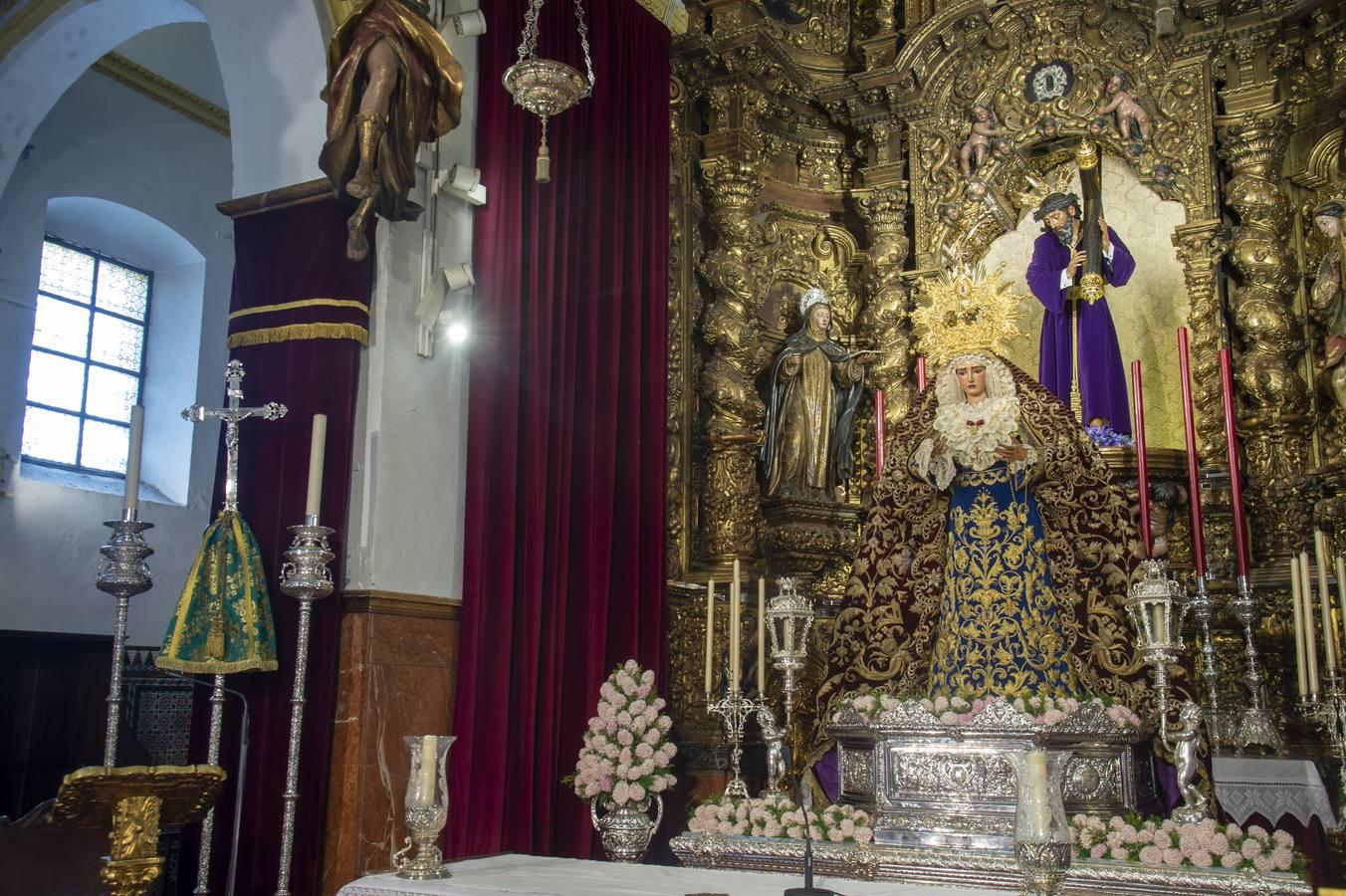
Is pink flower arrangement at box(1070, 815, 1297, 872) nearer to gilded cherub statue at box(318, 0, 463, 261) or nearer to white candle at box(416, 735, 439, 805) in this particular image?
white candle at box(416, 735, 439, 805)

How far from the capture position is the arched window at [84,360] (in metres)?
9.10

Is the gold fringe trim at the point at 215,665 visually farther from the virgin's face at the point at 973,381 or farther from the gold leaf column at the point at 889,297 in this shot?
the gold leaf column at the point at 889,297

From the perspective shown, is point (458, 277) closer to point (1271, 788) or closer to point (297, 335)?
point (297, 335)

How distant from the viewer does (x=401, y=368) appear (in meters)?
6.13

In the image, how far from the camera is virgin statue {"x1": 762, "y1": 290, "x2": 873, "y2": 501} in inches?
357

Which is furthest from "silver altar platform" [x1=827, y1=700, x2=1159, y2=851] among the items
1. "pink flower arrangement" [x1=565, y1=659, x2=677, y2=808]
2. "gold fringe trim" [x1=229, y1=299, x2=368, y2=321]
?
"gold fringe trim" [x1=229, y1=299, x2=368, y2=321]

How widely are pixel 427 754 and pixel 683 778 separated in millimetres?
3929

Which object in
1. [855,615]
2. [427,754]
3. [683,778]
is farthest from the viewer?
[683,778]

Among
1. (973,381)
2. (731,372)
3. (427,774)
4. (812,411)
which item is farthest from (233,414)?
(812,411)

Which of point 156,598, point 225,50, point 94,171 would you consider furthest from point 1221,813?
point 94,171

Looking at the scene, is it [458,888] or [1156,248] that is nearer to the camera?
[458,888]

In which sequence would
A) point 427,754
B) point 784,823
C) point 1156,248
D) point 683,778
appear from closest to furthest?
point 427,754 < point 784,823 < point 683,778 < point 1156,248

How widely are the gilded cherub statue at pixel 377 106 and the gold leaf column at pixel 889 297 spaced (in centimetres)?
437

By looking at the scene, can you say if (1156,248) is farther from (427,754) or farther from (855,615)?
(427,754)
